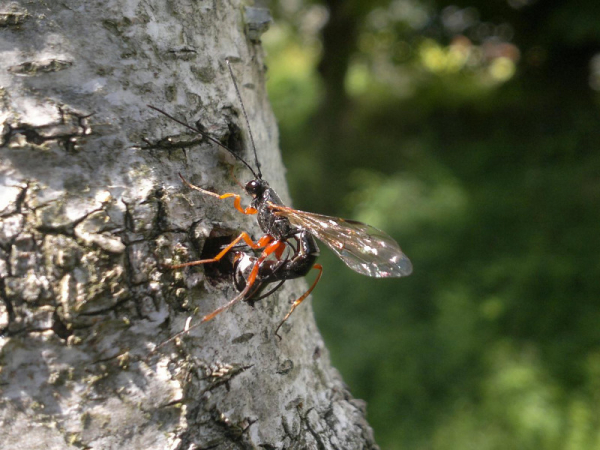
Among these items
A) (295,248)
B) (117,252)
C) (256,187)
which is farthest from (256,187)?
(117,252)

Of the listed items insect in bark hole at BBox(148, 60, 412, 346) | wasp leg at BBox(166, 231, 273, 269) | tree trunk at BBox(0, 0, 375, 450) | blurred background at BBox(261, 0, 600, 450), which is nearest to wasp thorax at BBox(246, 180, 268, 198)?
insect in bark hole at BBox(148, 60, 412, 346)

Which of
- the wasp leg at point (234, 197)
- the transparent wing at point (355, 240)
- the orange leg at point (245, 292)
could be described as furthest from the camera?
the transparent wing at point (355, 240)

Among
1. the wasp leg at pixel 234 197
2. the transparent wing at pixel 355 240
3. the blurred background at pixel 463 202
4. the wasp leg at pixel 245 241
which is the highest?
the wasp leg at pixel 234 197

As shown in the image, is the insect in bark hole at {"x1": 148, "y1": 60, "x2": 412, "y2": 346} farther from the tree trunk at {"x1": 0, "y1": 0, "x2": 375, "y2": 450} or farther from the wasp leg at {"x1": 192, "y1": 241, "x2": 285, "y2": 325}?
the tree trunk at {"x1": 0, "y1": 0, "x2": 375, "y2": 450}

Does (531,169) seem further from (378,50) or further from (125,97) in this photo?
(125,97)

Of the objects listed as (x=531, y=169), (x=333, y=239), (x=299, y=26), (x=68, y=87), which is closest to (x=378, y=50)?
(x=299, y=26)

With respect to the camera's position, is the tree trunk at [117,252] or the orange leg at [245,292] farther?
the orange leg at [245,292]

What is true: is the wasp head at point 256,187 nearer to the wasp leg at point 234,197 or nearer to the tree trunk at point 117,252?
the wasp leg at point 234,197

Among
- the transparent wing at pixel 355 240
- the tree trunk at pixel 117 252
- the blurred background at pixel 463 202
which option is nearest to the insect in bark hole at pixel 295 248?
the transparent wing at pixel 355 240
